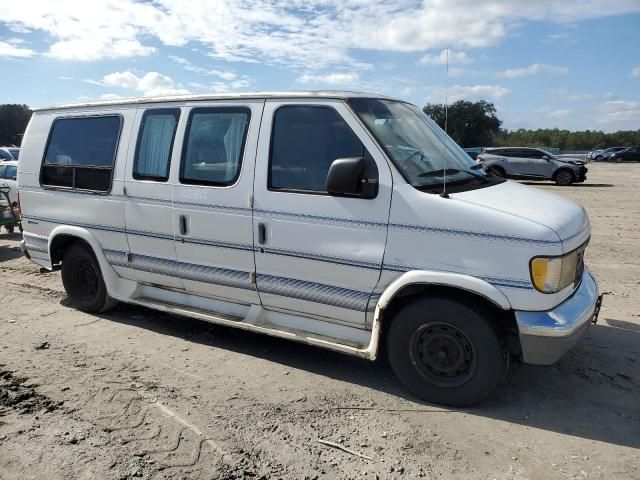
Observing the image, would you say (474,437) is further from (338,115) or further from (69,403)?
(69,403)

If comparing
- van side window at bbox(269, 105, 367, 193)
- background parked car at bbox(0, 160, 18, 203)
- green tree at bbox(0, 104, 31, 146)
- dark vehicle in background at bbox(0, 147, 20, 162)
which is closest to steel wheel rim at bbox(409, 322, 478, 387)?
van side window at bbox(269, 105, 367, 193)

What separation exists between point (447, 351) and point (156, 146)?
317 cm

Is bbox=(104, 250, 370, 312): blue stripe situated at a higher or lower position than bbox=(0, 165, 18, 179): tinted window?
lower

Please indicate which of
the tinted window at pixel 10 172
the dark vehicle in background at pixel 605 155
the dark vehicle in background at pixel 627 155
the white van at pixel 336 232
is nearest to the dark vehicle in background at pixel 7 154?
the tinted window at pixel 10 172

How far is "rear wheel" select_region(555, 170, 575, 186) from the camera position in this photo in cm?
2295

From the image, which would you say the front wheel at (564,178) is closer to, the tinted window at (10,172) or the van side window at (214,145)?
the tinted window at (10,172)

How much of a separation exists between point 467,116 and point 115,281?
14.8 ft

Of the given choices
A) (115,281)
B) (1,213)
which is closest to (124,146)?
(115,281)

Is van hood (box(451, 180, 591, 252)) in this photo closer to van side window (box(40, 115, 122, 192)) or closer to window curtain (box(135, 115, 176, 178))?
window curtain (box(135, 115, 176, 178))

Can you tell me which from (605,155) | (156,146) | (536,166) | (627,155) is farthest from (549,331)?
(605,155)

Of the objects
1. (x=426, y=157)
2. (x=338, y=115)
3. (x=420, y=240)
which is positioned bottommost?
(x=420, y=240)

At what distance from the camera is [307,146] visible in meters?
4.23

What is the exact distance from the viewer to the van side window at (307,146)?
4090mm

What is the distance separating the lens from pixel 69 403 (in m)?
3.92
